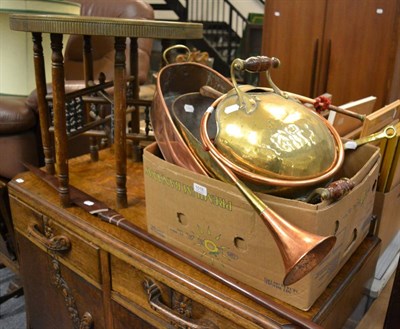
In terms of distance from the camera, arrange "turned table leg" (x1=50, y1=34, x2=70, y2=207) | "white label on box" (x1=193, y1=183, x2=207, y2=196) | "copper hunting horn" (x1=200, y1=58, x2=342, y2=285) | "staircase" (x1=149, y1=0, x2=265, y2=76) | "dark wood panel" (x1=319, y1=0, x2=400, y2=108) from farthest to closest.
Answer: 1. "staircase" (x1=149, y1=0, x2=265, y2=76)
2. "dark wood panel" (x1=319, y1=0, x2=400, y2=108)
3. "turned table leg" (x1=50, y1=34, x2=70, y2=207)
4. "white label on box" (x1=193, y1=183, x2=207, y2=196)
5. "copper hunting horn" (x1=200, y1=58, x2=342, y2=285)

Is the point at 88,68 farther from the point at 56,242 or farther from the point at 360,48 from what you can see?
the point at 360,48

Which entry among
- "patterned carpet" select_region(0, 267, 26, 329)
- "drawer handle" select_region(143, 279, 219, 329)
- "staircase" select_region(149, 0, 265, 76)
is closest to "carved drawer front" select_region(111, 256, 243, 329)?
"drawer handle" select_region(143, 279, 219, 329)

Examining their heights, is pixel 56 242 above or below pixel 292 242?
below

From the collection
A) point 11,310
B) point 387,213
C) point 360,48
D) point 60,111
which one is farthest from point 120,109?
point 360,48

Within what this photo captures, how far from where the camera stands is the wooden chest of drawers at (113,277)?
30.7 inches

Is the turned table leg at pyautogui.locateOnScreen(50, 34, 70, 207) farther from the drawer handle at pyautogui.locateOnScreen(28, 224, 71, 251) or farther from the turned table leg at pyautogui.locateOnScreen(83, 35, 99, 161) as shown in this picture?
the turned table leg at pyautogui.locateOnScreen(83, 35, 99, 161)

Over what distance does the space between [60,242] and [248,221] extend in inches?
21.6

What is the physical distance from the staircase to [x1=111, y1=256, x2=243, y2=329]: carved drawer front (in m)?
5.01

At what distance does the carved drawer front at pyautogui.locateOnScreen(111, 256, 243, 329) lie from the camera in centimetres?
80

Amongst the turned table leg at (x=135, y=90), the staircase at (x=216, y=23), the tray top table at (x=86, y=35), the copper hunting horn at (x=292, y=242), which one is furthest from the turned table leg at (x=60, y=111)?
the staircase at (x=216, y=23)

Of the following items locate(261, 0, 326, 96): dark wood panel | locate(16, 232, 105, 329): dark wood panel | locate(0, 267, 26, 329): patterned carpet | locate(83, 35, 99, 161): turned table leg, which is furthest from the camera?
locate(261, 0, 326, 96): dark wood panel

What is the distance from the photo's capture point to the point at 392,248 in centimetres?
124

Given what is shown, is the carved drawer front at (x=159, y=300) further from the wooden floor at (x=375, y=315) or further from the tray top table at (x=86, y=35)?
the wooden floor at (x=375, y=315)

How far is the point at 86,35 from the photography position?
1011 millimetres
